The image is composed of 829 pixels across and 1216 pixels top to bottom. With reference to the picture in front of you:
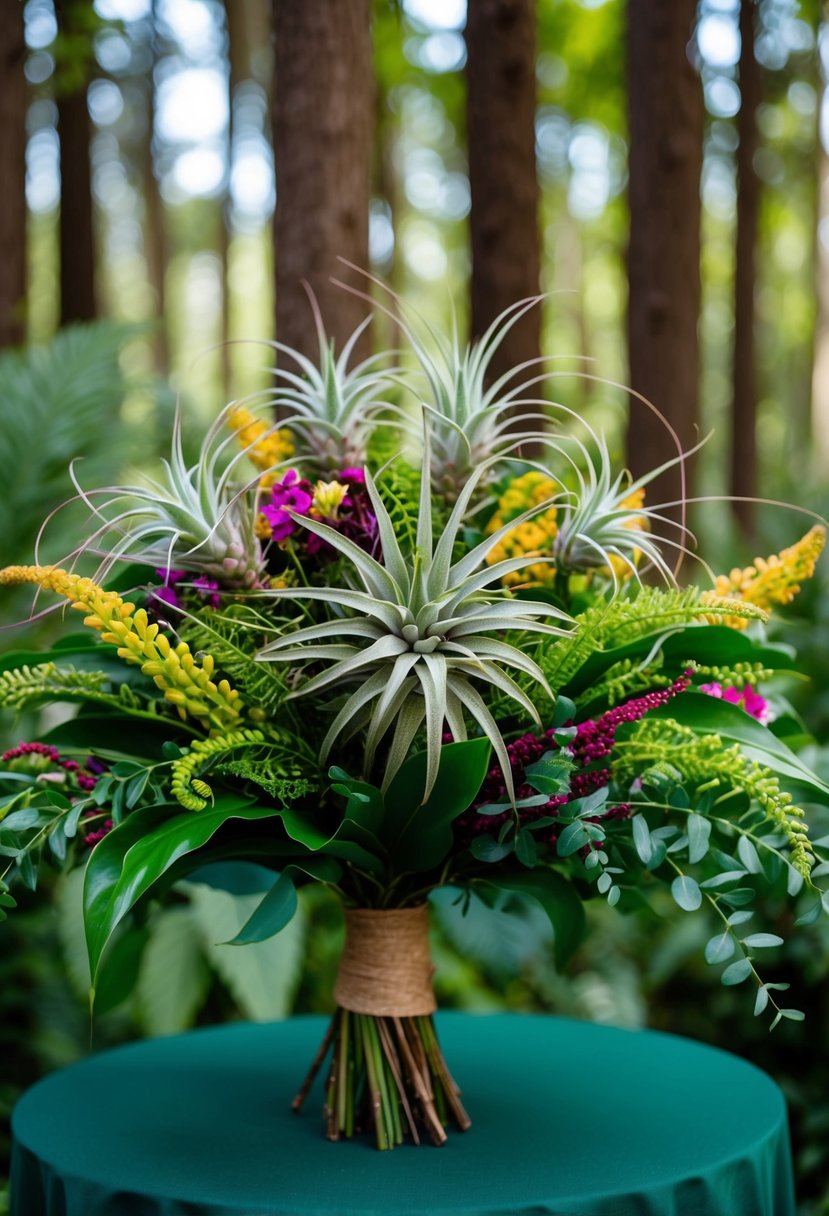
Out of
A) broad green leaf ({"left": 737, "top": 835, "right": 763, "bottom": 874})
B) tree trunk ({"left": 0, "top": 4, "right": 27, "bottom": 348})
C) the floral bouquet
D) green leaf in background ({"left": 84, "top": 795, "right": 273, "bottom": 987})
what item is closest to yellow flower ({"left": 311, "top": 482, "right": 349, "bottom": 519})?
the floral bouquet

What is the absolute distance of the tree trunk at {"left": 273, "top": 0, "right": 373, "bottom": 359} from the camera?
3.44 metres

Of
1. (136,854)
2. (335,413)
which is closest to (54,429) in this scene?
(335,413)

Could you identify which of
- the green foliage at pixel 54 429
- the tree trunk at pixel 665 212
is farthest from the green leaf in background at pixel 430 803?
the tree trunk at pixel 665 212

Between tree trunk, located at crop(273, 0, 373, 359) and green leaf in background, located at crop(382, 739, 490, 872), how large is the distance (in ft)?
7.07

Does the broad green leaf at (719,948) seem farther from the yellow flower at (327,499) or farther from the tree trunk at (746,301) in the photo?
the tree trunk at (746,301)

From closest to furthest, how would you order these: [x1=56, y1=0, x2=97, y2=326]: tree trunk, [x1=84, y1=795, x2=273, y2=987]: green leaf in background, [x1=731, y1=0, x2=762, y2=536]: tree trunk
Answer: [x1=84, y1=795, x2=273, y2=987]: green leaf in background
[x1=56, y1=0, x2=97, y2=326]: tree trunk
[x1=731, y1=0, x2=762, y2=536]: tree trunk

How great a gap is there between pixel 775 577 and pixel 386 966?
2.37 ft

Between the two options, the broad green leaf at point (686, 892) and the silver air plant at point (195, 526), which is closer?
the broad green leaf at point (686, 892)

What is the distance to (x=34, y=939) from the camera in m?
3.74

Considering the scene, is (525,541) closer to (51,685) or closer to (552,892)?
(552,892)

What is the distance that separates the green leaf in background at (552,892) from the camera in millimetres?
1622

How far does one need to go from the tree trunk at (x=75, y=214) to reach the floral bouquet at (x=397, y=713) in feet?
16.9

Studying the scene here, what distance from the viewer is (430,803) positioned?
58.7 inches

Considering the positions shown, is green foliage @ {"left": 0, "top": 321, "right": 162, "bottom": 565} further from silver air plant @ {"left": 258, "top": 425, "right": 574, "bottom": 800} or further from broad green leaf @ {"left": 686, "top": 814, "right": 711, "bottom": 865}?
broad green leaf @ {"left": 686, "top": 814, "right": 711, "bottom": 865}
